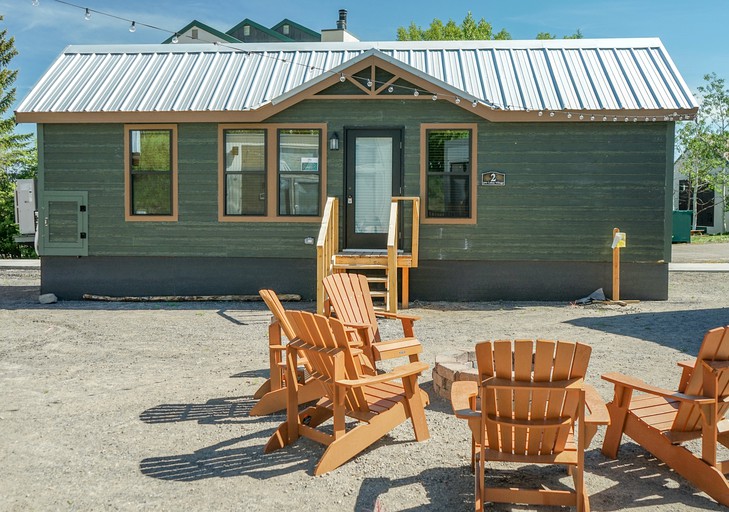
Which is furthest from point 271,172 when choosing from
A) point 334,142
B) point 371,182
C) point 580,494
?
point 580,494

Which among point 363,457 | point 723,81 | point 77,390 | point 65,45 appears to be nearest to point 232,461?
point 363,457

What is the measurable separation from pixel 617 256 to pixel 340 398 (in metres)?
7.67

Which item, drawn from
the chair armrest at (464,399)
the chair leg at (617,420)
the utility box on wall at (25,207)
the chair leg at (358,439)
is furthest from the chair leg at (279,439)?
the utility box on wall at (25,207)

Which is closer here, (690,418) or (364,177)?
(690,418)

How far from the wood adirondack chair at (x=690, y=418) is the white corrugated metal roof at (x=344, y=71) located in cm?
721

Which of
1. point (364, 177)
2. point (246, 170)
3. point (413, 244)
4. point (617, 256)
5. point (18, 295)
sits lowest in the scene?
point (18, 295)

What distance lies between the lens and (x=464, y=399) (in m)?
3.91

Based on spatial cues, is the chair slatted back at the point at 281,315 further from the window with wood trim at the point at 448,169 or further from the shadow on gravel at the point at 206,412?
the window with wood trim at the point at 448,169

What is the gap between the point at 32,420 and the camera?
16.8 ft

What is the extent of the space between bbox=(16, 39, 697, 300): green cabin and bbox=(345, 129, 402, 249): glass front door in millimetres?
24

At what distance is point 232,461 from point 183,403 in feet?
4.53

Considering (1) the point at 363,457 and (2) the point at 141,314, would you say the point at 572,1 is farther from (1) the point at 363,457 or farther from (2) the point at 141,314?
(1) the point at 363,457

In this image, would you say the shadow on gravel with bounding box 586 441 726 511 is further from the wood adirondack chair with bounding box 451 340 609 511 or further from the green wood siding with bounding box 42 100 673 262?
the green wood siding with bounding box 42 100 673 262

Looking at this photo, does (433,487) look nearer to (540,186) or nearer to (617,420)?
(617,420)
